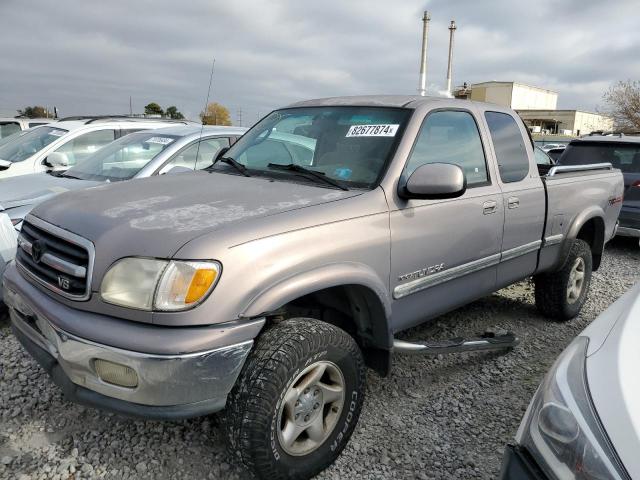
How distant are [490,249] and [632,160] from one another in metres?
5.23

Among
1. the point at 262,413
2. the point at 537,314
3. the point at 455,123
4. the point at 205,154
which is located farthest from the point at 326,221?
the point at 205,154

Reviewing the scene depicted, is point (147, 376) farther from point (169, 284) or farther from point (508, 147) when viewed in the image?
point (508, 147)

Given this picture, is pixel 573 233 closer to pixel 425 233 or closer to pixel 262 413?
pixel 425 233

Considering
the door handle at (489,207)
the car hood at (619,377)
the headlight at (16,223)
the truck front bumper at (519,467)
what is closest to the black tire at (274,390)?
the truck front bumper at (519,467)

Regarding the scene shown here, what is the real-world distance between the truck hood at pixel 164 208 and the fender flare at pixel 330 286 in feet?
1.04

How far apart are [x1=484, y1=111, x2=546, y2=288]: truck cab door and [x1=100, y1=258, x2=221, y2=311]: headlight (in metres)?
2.25

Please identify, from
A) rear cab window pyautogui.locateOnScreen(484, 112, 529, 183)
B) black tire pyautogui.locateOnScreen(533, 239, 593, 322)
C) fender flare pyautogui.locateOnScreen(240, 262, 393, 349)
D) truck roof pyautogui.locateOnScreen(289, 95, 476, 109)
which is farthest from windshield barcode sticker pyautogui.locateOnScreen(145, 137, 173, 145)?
black tire pyautogui.locateOnScreen(533, 239, 593, 322)

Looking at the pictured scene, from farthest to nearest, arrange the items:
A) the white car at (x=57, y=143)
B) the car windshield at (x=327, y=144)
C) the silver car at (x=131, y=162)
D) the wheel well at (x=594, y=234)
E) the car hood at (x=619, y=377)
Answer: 1. the white car at (x=57, y=143)
2. the silver car at (x=131, y=162)
3. the wheel well at (x=594, y=234)
4. the car windshield at (x=327, y=144)
5. the car hood at (x=619, y=377)

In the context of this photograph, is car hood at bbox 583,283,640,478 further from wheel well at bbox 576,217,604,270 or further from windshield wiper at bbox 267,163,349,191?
wheel well at bbox 576,217,604,270

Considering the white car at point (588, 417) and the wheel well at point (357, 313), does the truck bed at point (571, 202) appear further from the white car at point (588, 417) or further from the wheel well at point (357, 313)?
the white car at point (588, 417)

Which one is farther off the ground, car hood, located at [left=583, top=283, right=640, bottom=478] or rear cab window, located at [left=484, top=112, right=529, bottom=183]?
rear cab window, located at [left=484, top=112, right=529, bottom=183]

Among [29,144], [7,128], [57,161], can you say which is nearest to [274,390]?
[57,161]

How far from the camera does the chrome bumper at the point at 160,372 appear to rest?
183 cm

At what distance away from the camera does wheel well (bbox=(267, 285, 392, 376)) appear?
2484mm
